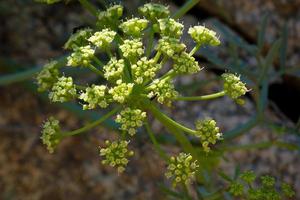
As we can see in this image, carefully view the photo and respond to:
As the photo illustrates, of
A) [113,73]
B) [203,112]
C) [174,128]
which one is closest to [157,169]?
[203,112]

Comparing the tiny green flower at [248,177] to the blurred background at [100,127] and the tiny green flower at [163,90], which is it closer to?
the tiny green flower at [163,90]

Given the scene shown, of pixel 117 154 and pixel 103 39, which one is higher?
pixel 103 39

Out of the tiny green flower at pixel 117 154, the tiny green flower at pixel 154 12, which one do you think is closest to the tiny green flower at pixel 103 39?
the tiny green flower at pixel 154 12

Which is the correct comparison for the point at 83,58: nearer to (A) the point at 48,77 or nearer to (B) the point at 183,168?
(A) the point at 48,77

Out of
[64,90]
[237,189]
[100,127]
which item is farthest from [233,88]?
[100,127]

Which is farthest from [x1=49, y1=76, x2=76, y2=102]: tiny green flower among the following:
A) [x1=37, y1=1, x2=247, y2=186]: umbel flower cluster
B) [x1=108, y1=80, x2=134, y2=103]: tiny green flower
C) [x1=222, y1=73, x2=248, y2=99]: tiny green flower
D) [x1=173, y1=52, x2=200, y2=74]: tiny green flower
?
[x1=222, y1=73, x2=248, y2=99]: tiny green flower

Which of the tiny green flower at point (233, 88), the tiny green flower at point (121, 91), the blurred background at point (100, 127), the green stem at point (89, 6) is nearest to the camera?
the tiny green flower at point (121, 91)
